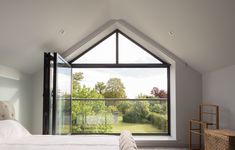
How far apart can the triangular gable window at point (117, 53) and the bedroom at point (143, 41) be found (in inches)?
7.0

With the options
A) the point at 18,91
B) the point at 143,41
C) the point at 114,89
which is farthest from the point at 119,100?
the point at 18,91

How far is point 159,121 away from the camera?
6402mm

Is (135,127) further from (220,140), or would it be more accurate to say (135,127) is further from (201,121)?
(220,140)

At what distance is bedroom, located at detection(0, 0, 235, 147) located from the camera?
3.60 m

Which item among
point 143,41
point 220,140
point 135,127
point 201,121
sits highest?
point 143,41

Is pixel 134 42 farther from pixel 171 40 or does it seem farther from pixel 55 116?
pixel 55 116

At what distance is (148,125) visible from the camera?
6.42 metres

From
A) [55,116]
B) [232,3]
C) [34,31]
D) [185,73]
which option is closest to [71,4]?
[34,31]

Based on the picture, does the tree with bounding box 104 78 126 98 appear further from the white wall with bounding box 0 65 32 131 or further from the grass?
the white wall with bounding box 0 65 32 131

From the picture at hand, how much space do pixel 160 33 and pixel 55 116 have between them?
233 centimetres

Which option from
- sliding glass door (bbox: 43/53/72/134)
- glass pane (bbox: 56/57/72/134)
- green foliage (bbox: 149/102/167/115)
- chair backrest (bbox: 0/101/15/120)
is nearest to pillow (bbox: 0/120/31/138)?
chair backrest (bbox: 0/101/15/120)

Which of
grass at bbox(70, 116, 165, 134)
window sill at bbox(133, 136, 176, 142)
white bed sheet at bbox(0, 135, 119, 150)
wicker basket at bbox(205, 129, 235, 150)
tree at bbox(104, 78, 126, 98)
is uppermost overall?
tree at bbox(104, 78, 126, 98)

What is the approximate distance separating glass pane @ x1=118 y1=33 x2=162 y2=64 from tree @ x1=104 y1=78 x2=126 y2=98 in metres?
0.49

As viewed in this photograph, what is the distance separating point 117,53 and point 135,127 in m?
1.70
